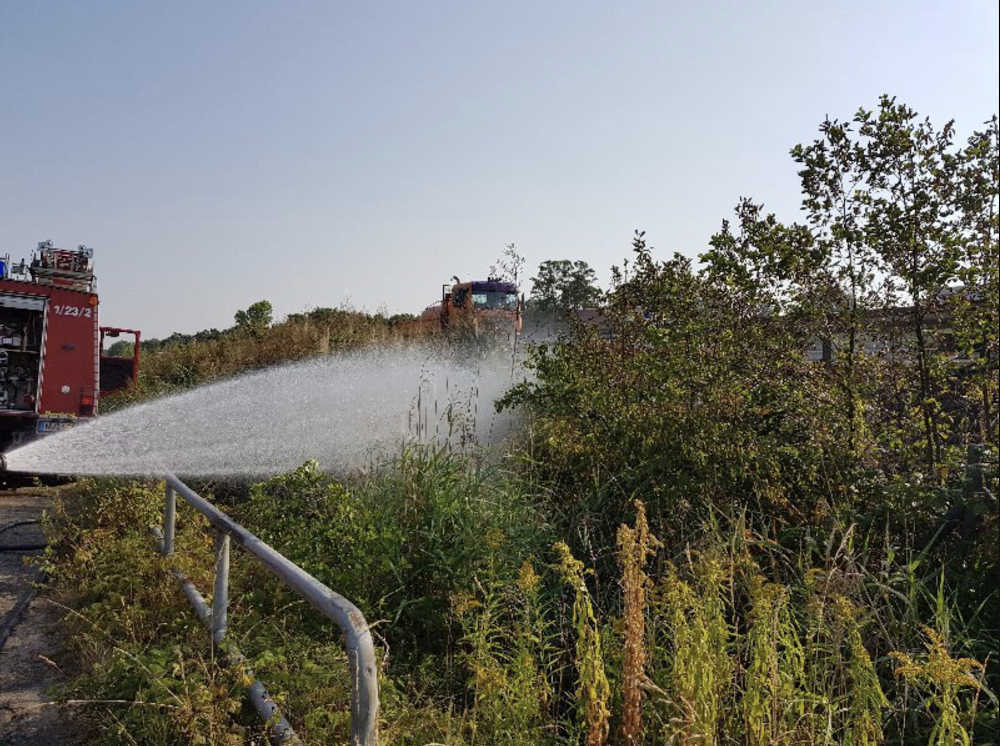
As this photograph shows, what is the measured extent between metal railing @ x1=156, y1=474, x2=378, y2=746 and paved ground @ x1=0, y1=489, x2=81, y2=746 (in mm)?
746

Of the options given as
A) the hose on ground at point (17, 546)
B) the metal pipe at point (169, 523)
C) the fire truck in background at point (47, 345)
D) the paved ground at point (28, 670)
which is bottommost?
the paved ground at point (28, 670)

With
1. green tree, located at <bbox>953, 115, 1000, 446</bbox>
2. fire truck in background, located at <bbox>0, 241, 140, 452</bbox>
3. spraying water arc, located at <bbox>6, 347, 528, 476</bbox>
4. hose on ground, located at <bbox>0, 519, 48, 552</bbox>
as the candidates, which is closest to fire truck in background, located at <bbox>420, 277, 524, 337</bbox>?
spraying water arc, located at <bbox>6, 347, 528, 476</bbox>

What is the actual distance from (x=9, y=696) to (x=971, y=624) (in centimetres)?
479

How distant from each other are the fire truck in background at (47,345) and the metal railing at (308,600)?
24.4 feet

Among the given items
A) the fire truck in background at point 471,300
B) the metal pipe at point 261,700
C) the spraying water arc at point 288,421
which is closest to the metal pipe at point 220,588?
the metal pipe at point 261,700

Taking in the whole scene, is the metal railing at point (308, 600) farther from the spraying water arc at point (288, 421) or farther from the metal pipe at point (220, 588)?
A: the spraying water arc at point (288, 421)

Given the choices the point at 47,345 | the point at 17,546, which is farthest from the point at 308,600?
the point at 47,345

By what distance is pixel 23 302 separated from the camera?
1134 centimetres

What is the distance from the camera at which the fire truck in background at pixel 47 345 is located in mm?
11052

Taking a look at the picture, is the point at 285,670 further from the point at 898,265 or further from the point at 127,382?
the point at 127,382

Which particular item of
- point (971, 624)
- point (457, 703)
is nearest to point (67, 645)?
point (457, 703)

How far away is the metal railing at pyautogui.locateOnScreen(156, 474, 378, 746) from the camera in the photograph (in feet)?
7.07

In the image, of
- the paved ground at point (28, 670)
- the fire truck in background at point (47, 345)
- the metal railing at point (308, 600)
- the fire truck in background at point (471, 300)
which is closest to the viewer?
the metal railing at point (308, 600)

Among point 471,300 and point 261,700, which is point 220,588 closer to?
point 261,700
